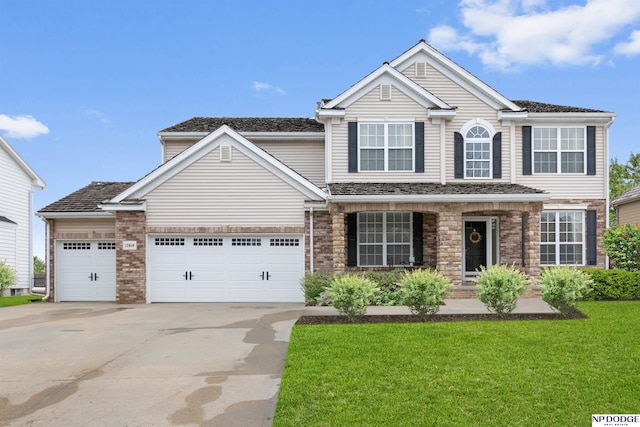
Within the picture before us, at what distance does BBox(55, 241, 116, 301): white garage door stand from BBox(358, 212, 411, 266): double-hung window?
958 cm

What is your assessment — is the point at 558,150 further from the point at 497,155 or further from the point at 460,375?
the point at 460,375

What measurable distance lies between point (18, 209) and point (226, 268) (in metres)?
16.1

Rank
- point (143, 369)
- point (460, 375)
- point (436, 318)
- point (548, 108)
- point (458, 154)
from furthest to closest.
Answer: point (548, 108) → point (458, 154) → point (436, 318) → point (143, 369) → point (460, 375)

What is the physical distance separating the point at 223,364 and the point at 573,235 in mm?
15407

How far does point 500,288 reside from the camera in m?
10.6

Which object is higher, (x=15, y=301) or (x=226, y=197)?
(x=226, y=197)

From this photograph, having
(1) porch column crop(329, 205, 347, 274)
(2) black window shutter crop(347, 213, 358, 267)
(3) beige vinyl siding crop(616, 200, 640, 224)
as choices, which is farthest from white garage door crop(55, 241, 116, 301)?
(3) beige vinyl siding crop(616, 200, 640, 224)

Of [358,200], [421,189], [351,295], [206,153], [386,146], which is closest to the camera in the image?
[351,295]

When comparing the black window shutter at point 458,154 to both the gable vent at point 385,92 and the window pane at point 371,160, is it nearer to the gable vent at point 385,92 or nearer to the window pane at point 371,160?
the window pane at point 371,160

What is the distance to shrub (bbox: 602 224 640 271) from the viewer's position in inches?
608

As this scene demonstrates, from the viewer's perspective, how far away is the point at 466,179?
16.8 m

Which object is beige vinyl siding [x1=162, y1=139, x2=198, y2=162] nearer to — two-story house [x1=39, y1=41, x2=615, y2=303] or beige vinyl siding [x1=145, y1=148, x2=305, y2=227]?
two-story house [x1=39, y1=41, x2=615, y2=303]

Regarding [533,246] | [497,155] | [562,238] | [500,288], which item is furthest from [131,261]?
[562,238]

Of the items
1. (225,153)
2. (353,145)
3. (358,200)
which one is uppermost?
(353,145)
